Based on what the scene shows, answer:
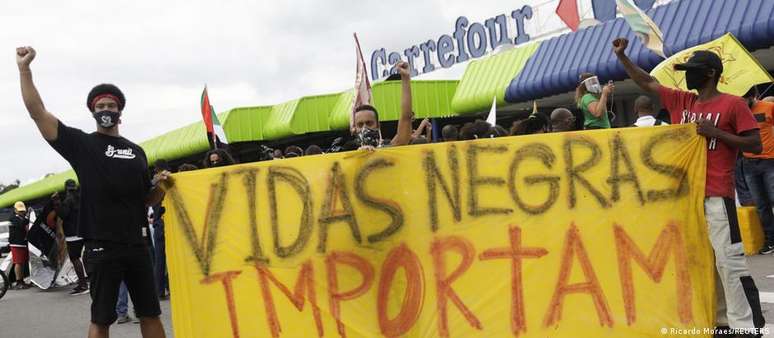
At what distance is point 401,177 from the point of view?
4816mm

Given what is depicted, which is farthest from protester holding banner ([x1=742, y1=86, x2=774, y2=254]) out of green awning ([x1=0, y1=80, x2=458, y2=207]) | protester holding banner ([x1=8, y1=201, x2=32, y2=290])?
protester holding banner ([x1=8, y1=201, x2=32, y2=290])

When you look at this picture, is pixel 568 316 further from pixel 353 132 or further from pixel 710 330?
pixel 353 132

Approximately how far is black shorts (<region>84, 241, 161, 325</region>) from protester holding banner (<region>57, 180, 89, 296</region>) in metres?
8.18

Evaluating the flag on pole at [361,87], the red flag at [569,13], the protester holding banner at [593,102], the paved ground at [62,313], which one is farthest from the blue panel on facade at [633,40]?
the flag on pole at [361,87]

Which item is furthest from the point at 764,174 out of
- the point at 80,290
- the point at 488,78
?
the point at 488,78

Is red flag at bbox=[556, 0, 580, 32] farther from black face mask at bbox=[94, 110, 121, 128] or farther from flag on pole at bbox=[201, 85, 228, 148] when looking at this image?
black face mask at bbox=[94, 110, 121, 128]

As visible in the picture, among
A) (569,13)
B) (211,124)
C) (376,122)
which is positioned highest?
(569,13)

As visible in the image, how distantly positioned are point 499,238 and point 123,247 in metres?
2.14

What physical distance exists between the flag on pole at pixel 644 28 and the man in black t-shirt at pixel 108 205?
3207mm

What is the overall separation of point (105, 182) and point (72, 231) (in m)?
8.93

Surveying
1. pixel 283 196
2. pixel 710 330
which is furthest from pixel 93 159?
pixel 710 330

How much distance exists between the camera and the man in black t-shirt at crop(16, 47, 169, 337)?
4703mm

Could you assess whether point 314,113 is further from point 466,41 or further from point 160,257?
point 160,257

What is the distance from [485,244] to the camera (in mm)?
4750
